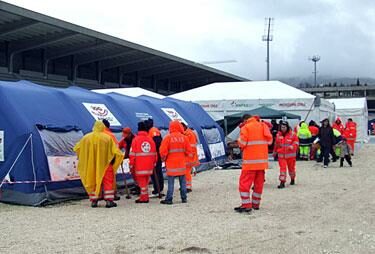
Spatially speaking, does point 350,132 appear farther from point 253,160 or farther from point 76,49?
point 253,160

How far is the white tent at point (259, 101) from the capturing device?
24219mm

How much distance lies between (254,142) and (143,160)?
2.39m

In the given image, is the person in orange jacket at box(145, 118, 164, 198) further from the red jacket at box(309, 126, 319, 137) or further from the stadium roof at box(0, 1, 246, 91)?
the stadium roof at box(0, 1, 246, 91)

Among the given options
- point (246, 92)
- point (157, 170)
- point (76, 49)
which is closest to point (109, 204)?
point (157, 170)

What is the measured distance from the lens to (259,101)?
2477 centimetres

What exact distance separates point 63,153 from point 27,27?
15.7 m

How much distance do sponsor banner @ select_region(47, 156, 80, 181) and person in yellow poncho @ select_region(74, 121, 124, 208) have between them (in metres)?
0.64

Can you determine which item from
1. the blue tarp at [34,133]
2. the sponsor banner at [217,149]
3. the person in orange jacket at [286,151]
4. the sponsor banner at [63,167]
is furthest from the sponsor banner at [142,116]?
the sponsor banner at [63,167]

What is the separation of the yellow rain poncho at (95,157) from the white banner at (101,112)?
2.83 m

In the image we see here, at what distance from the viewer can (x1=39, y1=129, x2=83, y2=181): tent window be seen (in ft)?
34.8

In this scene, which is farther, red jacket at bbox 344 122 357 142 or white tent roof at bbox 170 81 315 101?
white tent roof at bbox 170 81 315 101

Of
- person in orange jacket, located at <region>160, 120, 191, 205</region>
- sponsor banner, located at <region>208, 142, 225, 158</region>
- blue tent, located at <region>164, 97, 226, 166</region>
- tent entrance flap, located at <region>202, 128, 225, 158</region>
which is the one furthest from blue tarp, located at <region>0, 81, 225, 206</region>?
sponsor banner, located at <region>208, 142, 225, 158</region>

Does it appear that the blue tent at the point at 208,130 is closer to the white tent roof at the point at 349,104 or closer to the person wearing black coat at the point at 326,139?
the person wearing black coat at the point at 326,139

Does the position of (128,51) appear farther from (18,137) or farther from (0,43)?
(18,137)
